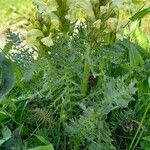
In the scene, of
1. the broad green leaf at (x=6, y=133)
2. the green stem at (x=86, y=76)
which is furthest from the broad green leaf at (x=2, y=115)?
the green stem at (x=86, y=76)

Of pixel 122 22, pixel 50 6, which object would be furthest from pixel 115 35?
pixel 50 6

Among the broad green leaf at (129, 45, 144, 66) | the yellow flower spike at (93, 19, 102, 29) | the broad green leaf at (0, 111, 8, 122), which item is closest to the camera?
the yellow flower spike at (93, 19, 102, 29)

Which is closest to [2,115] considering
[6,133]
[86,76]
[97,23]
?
[6,133]

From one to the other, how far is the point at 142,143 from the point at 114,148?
0.10 meters

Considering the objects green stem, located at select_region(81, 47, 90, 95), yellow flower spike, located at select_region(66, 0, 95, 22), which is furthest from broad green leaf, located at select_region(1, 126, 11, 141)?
yellow flower spike, located at select_region(66, 0, 95, 22)

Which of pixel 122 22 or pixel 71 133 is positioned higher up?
pixel 122 22

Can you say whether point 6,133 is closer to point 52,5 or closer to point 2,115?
point 2,115

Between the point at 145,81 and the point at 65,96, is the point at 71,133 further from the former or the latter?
the point at 145,81

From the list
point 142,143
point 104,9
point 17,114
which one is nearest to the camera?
point 104,9

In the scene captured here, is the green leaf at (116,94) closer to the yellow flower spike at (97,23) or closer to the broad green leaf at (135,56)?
the yellow flower spike at (97,23)

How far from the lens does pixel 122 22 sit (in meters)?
1.20

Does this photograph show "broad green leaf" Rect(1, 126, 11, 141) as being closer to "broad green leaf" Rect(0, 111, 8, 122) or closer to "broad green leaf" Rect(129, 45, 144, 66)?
"broad green leaf" Rect(0, 111, 8, 122)

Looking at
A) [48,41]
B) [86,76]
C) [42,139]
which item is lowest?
[42,139]

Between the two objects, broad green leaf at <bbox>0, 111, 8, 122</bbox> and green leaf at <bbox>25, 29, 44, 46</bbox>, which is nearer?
green leaf at <bbox>25, 29, 44, 46</bbox>
